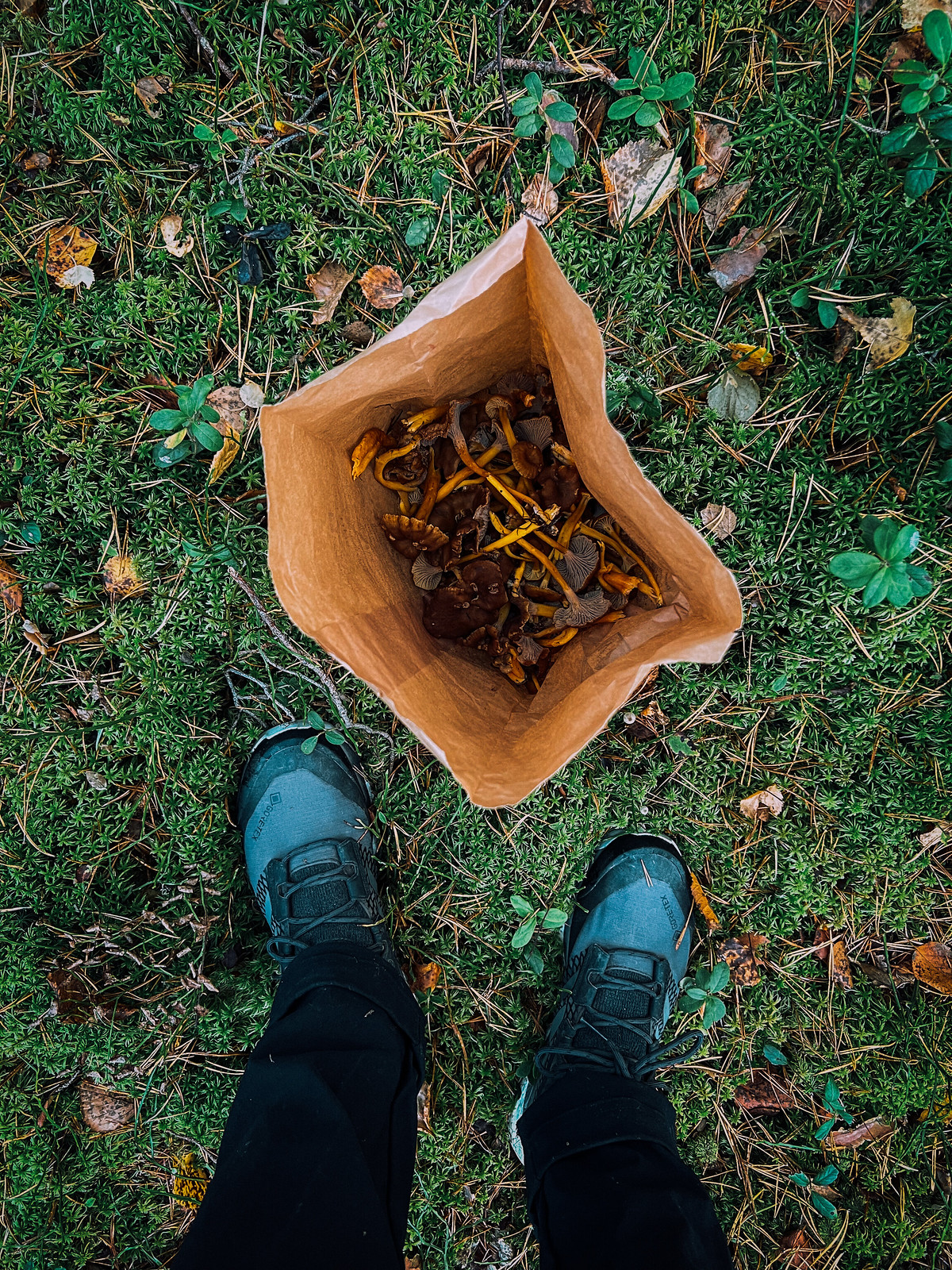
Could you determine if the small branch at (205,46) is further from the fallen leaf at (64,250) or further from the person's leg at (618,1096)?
the person's leg at (618,1096)

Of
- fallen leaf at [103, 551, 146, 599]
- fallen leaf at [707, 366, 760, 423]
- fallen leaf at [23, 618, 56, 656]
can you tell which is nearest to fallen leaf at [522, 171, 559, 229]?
fallen leaf at [707, 366, 760, 423]

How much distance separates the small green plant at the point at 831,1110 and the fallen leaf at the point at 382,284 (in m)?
2.62

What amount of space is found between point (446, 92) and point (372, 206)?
344 millimetres

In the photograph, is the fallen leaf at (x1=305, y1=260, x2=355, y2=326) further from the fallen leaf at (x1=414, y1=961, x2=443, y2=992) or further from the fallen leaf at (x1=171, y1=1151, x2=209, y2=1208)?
the fallen leaf at (x1=171, y1=1151, x2=209, y2=1208)

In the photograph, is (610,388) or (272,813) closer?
(610,388)

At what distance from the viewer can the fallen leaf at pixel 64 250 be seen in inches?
80.0

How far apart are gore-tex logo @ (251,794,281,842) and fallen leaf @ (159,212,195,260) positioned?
1.60m

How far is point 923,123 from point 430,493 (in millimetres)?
1481

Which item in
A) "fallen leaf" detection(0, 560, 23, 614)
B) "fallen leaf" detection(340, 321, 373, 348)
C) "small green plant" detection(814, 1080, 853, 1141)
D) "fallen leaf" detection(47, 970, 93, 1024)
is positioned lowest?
"small green plant" detection(814, 1080, 853, 1141)

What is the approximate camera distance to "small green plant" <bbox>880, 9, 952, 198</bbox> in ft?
5.39

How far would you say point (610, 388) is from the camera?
1.95 metres

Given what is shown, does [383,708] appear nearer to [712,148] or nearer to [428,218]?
[428,218]

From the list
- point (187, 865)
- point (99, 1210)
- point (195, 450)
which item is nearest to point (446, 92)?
point (195, 450)

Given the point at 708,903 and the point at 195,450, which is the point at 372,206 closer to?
the point at 195,450
